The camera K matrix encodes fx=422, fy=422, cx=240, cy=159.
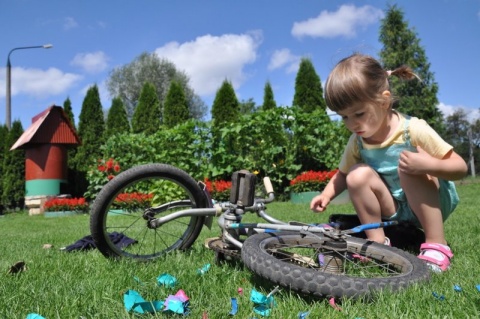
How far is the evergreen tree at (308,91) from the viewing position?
11305mm

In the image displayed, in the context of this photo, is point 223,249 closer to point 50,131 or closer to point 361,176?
point 361,176

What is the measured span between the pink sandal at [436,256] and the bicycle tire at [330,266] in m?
0.25

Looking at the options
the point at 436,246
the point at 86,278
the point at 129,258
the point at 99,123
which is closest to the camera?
the point at 86,278

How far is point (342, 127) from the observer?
834 cm

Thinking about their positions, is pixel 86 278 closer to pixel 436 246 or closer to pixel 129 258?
pixel 129 258

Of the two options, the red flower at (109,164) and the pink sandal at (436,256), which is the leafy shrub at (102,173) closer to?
the red flower at (109,164)

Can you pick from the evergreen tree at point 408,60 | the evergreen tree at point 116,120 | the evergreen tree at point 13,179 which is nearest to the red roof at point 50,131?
the evergreen tree at point 13,179

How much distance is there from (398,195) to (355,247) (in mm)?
550

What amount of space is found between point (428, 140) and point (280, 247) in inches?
34.3

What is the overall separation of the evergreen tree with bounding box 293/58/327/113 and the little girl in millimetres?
9142

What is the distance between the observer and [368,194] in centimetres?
216

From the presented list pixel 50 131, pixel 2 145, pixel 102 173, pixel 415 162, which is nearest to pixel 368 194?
pixel 415 162

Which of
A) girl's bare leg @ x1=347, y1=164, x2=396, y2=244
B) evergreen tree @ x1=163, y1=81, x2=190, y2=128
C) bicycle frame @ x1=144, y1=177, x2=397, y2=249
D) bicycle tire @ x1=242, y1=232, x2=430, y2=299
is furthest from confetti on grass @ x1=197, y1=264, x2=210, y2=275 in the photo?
evergreen tree @ x1=163, y1=81, x2=190, y2=128

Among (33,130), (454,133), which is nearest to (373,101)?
(33,130)
